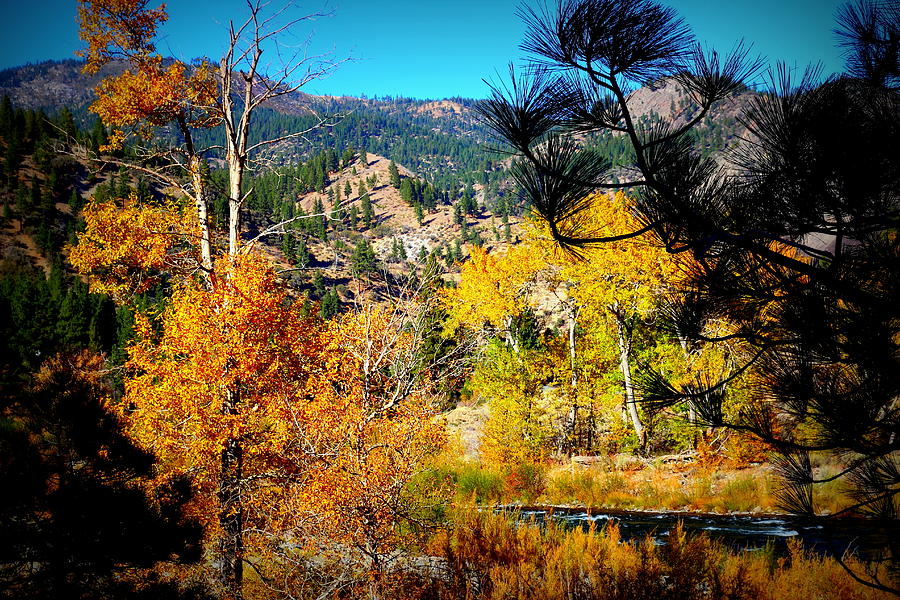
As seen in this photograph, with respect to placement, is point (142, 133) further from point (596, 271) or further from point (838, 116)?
point (596, 271)

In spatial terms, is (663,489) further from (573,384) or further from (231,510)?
(231,510)

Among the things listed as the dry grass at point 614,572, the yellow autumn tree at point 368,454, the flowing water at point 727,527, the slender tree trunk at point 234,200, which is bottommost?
the flowing water at point 727,527

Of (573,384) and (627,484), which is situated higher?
(573,384)

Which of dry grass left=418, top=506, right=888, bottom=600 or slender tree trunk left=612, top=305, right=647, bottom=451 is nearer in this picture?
dry grass left=418, top=506, right=888, bottom=600

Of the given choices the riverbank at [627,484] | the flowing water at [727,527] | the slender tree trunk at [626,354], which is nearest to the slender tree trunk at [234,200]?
the flowing water at [727,527]

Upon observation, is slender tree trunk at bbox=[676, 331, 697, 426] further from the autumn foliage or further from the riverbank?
the autumn foliage

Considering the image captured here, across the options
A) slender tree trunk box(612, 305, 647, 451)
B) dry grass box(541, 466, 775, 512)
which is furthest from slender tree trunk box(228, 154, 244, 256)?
dry grass box(541, 466, 775, 512)

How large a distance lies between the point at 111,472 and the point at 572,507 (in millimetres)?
15883

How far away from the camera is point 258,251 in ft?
37.5

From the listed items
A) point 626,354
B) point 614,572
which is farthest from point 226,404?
point 626,354

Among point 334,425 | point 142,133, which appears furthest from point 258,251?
point 334,425

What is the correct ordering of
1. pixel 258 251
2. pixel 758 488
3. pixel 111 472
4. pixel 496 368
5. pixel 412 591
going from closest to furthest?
pixel 111 472, pixel 412 591, pixel 258 251, pixel 758 488, pixel 496 368

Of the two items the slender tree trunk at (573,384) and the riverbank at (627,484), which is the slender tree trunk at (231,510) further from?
the slender tree trunk at (573,384)

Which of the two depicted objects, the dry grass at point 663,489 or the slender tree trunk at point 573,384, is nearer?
the dry grass at point 663,489
